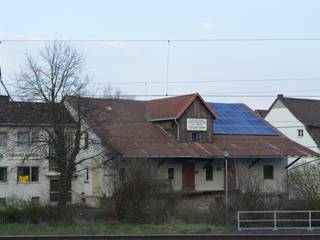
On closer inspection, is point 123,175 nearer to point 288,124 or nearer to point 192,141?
point 192,141

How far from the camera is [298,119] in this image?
7325 cm

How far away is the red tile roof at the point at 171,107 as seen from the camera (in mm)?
58062

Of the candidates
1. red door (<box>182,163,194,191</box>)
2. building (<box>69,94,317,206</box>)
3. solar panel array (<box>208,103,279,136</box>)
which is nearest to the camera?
building (<box>69,94,317,206</box>)

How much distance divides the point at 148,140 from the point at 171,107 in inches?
223

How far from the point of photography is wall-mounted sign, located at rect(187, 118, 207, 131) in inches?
2290

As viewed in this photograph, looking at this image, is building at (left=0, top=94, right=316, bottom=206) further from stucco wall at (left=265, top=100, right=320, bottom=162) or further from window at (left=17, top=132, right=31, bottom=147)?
stucco wall at (left=265, top=100, right=320, bottom=162)

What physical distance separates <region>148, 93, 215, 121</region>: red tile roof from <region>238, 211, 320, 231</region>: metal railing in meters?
24.7

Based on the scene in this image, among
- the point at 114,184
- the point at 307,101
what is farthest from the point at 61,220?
the point at 307,101


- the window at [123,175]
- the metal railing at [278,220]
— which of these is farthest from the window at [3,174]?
the metal railing at [278,220]

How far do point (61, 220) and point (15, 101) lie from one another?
→ 46.8 feet

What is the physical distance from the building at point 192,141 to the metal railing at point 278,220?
17.9 metres

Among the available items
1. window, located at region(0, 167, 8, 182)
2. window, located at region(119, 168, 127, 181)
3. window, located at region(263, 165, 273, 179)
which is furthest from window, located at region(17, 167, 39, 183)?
window, located at region(119, 168, 127, 181)

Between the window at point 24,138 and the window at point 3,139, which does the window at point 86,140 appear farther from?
the window at point 3,139

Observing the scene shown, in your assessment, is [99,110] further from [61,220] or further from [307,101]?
[307,101]
